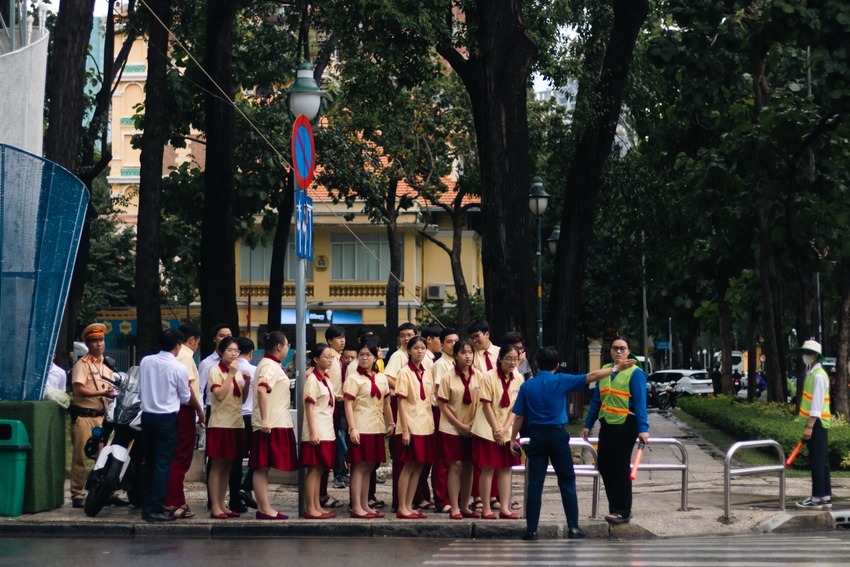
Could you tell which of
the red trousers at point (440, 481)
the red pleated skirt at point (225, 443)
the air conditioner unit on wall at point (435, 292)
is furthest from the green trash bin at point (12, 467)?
the air conditioner unit on wall at point (435, 292)

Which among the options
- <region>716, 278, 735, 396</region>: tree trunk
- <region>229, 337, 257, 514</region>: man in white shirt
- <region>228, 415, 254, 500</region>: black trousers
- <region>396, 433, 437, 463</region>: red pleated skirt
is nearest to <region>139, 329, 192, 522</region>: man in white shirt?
<region>229, 337, 257, 514</region>: man in white shirt

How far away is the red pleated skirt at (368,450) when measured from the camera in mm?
11344

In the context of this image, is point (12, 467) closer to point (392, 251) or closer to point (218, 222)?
point (218, 222)

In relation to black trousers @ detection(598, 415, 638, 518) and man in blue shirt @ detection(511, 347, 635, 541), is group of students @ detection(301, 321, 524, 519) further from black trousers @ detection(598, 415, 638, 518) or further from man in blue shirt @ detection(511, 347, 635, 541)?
black trousers @ detection(598, 415, 638, 518)

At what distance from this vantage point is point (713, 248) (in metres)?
27.2

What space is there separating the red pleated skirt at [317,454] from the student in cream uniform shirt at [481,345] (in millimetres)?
1737

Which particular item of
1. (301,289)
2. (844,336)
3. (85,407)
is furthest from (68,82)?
(844,336)

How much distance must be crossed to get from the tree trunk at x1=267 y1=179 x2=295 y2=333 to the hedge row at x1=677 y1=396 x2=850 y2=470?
36.7ft

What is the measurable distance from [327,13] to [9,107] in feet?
20.8

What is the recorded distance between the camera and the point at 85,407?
12.2 m

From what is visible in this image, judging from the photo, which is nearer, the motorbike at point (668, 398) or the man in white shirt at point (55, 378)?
the man in white shirt at point (55, 378)

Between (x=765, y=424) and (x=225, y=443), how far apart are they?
1092 centimetres

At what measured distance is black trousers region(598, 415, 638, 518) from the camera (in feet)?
36.4

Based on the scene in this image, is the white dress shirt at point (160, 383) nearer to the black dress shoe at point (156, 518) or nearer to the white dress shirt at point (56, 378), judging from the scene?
the black dress shoe at point (156, 518)
